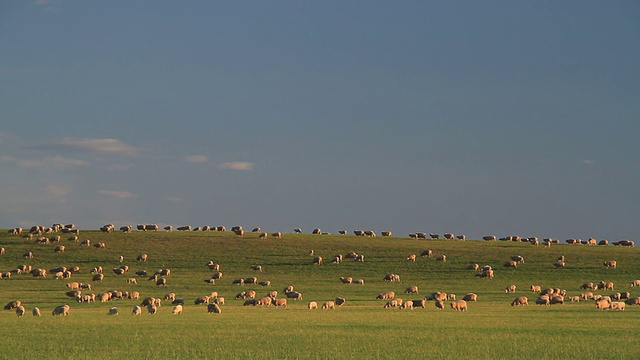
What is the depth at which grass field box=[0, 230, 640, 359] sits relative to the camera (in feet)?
104

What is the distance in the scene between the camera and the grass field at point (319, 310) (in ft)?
104

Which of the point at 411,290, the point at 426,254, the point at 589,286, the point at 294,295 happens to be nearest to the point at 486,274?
the point at 589,286

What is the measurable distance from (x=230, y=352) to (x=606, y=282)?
2099 inches

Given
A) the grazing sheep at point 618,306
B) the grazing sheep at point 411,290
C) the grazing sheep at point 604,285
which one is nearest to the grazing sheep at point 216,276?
the grazing sheep at point 411,290

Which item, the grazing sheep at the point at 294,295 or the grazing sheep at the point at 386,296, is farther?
the grazing sheep at the point at 294,295

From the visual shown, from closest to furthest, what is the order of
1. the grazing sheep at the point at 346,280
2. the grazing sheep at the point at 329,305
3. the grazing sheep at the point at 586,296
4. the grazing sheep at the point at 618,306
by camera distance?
the grazing sheep at the point at 618,306 → the grazing sheep at the point at 329,305 → the grazing sheep at the point at 586,296 → the grazing sheep at the point at 346,280

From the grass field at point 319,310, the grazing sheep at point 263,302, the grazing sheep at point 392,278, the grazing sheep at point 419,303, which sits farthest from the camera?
the grazing sheep at point 392,278

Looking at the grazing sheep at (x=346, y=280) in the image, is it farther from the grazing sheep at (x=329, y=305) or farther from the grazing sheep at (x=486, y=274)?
the grazing sheep at (x=329, y=305)

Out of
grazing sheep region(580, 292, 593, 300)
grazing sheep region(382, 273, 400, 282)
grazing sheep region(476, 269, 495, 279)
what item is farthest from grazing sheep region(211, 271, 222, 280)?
grazing sheep region(580, 292, 593, 300)

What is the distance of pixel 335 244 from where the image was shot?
96.0 meters

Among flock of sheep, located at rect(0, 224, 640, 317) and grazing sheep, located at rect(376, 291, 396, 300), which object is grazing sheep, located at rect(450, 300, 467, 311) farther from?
grazing sheep, located at rect(376, 291, 396, 300)

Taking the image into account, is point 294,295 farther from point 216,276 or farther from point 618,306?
point 618,306

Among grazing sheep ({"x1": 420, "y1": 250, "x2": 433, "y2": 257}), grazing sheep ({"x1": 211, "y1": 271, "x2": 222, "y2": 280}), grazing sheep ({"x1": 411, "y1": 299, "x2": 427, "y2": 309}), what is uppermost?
grazing sheep ({"x1": 420, "y1": 250, "x2": 433, "y2": 257})

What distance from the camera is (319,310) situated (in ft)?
177
